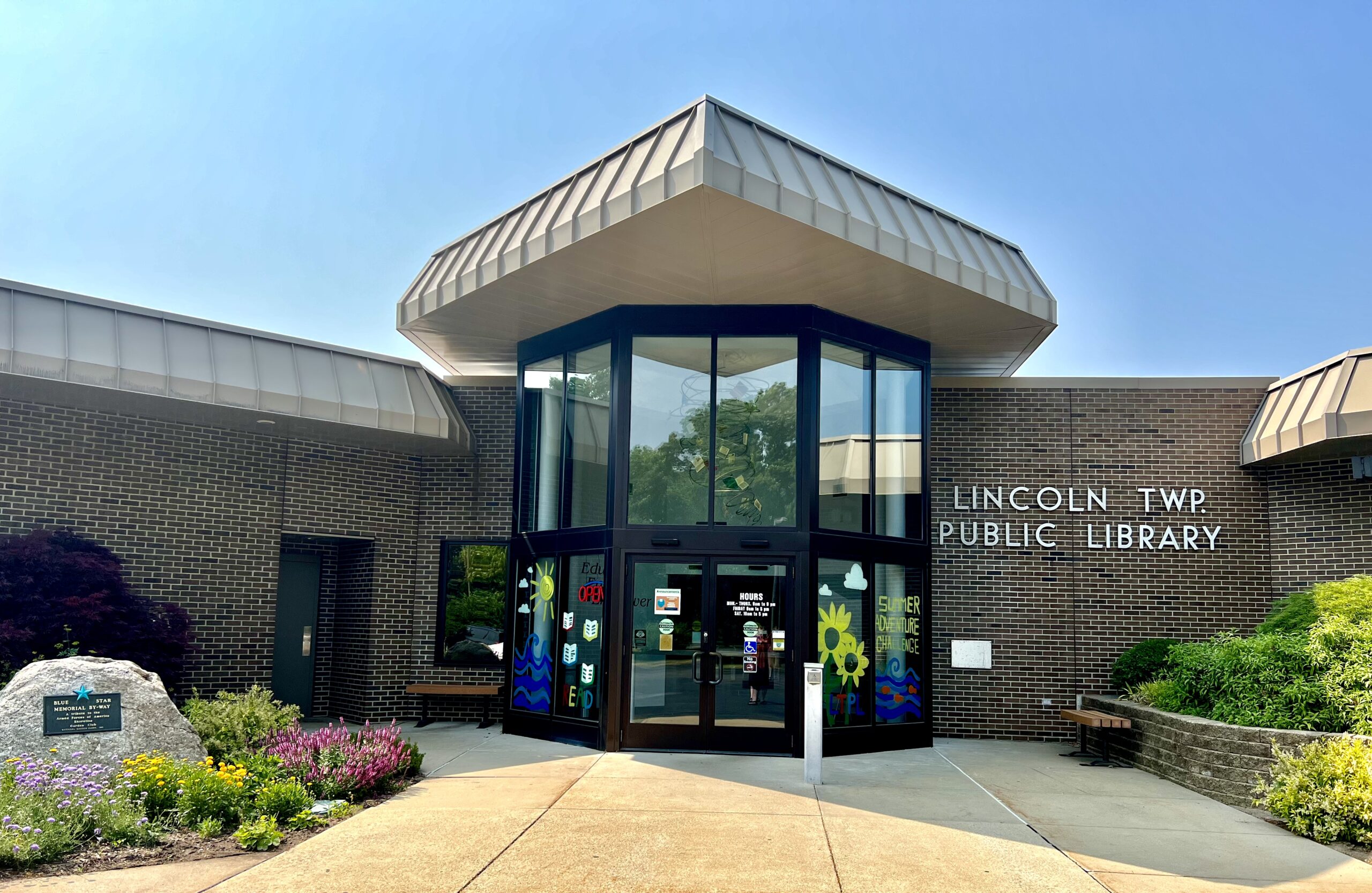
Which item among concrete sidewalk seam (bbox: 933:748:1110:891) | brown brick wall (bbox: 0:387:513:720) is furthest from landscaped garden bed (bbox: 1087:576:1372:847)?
brown brick wall (bbox: 0:387:513:720)

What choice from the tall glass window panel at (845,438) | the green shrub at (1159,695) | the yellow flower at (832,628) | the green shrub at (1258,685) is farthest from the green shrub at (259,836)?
the green shrub at (1159,695)

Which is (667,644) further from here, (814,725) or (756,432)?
(756,432)

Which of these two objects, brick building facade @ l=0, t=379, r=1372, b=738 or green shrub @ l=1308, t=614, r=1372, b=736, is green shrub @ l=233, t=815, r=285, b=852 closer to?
brick building facade @ l=0, t=379, r=1372, b=738

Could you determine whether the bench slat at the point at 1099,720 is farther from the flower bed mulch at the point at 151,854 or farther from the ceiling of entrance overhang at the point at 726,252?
the flower bed mulch at the point at 151,854

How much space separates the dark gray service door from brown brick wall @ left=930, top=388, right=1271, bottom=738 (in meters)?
9.09

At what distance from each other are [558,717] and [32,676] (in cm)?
555

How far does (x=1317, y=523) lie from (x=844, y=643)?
695 centimetres

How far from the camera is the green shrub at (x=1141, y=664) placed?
12859 mm

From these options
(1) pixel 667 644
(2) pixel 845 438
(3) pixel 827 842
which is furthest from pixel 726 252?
(3) pixel 827 842

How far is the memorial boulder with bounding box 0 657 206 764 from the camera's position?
328 inches

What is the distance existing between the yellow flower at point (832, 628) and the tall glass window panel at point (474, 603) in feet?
16.2

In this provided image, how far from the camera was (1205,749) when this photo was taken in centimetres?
992

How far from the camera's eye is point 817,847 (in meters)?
7.28

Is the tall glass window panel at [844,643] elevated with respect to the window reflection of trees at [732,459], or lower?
lower
